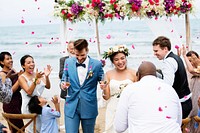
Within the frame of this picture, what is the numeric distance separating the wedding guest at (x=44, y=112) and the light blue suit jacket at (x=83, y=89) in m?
0.21

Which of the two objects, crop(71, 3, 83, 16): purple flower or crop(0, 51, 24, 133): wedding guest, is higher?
crop(71, 3, 83, 16): purple flower

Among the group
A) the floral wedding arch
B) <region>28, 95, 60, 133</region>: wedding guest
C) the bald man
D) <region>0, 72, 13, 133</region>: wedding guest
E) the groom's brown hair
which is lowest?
<region>28, 95, 60, 133</region>: wedding guest

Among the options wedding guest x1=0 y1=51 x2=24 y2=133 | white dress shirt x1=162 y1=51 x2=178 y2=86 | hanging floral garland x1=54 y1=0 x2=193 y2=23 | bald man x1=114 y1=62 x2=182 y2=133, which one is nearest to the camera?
bald man x1=114 y1=62 x2=182 y2=133

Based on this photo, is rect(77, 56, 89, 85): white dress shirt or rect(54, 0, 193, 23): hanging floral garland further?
rect(54, 0, 193, 23): hanging floral garland

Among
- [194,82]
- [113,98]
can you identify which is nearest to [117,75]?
[113,98]

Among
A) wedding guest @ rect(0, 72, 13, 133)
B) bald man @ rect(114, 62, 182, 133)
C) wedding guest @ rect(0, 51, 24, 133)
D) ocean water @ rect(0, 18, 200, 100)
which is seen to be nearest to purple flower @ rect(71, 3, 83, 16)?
wedding guest @ rect(0, 51, 24, 133)

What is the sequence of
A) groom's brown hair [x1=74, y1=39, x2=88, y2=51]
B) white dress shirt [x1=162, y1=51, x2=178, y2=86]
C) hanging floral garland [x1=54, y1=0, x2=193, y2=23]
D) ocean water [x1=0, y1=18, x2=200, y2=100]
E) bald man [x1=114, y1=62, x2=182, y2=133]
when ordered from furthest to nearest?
1. ocean water [x1=0, y1=18, x2=200, y2=100]
2. hanging floral garland [x1=54, y1=0, x2=193, y2=23]
3. groom's brown hair [x1=74, y1=39, x2=88, y2=51]
4. white dress shirt [x1=162, y1=51, x2=178, y2=86]
5. bald man [x1=114, y1=62, x2=182, y2=133]

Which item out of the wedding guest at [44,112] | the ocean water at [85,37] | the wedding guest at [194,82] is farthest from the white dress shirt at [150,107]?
the ocean water at [85,37]

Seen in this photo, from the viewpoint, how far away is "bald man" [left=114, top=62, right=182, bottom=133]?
11.0ft

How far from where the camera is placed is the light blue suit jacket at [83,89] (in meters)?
5.27

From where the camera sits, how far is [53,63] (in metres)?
23.8

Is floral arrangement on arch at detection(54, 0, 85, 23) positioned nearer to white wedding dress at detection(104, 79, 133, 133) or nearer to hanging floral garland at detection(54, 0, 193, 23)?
hanging floral garland at detection(54, 0, 193, 23)

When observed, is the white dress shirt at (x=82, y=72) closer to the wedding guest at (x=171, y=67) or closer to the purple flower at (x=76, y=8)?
the wedding guest at (x=171, y=67)

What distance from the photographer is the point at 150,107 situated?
11.0ft
